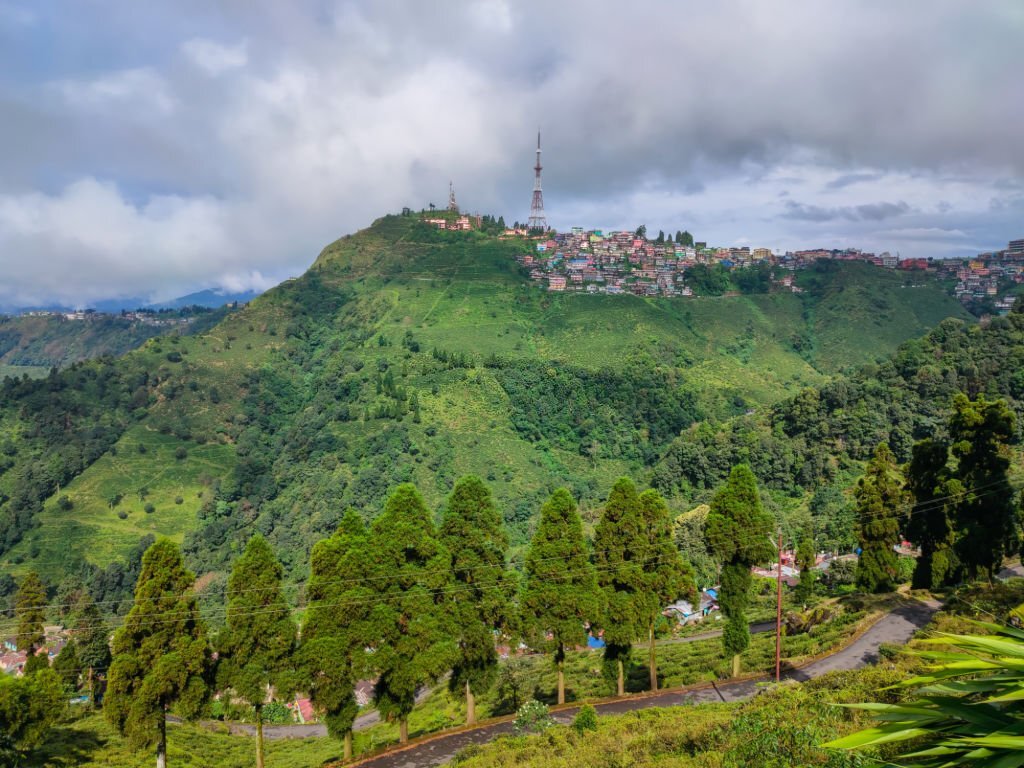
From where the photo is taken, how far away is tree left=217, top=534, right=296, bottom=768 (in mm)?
16375

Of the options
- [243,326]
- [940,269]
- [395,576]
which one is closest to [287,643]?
[395,576]

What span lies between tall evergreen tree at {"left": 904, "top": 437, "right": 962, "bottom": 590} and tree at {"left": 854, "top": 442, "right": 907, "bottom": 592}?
2.51 ft

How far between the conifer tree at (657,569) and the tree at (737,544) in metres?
1.35

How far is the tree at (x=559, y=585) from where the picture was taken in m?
19.0

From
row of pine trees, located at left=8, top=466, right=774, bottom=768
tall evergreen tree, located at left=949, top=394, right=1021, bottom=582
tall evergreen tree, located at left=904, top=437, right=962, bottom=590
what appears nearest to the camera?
row of pine trees, located at left=8, top=466, right=774, bottom=768

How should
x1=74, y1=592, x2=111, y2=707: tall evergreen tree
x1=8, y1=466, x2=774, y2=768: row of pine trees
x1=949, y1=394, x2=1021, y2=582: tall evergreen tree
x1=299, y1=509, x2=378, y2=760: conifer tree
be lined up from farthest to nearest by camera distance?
1. x1=74, y1=592, x2=111, y2=707: tall evergreen tree
2. x1=949, y1=394, x2=1021, y2=582: tall evergreen tree
3. x1=299, y1=509, x2=378, y2=760: conifer tree
4. x1=8, y1=466, x2=774, y2=768: row of pine trees

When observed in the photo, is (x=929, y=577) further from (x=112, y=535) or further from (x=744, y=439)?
(x=112, y=535)

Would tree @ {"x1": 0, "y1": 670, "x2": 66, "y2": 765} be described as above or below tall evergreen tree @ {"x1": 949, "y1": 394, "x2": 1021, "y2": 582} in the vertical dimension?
below

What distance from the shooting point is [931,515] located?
78.6 ft

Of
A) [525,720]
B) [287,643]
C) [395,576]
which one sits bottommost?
[525,720]

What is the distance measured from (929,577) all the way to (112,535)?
7876 centimetres

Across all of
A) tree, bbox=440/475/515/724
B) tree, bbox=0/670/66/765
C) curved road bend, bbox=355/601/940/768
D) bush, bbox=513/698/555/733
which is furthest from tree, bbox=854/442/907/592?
tree, bbox=0/670/66/765

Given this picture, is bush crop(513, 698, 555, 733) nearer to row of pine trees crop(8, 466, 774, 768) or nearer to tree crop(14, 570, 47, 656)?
row of pine trees crop(8, 466, 774, 768)

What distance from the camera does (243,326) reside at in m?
120
